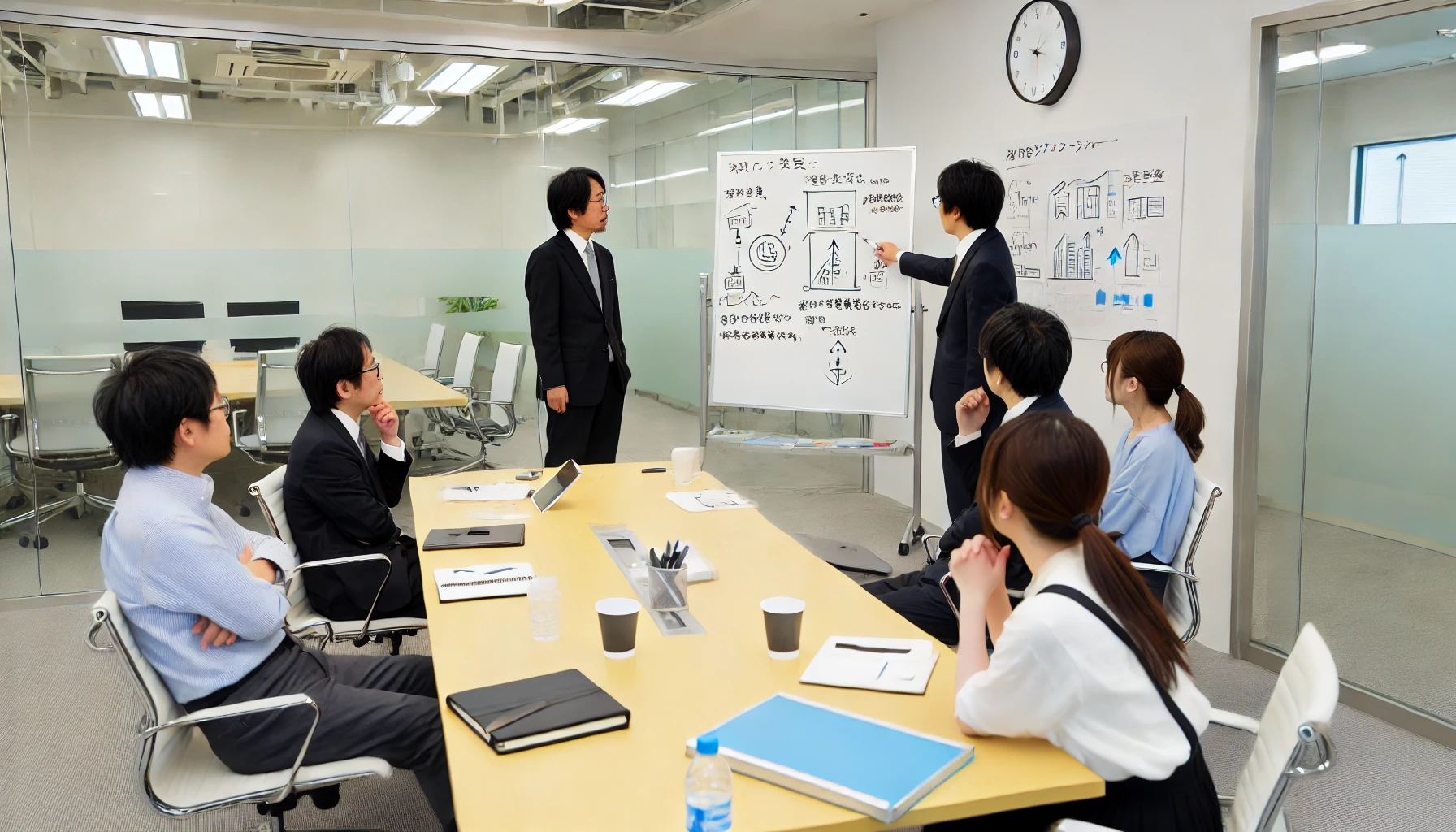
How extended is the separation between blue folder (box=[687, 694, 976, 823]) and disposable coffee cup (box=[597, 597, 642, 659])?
13.1 inches

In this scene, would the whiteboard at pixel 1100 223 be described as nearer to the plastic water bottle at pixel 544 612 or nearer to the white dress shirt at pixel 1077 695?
the white dress shirt at pixel 1077 695

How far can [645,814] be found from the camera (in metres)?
1.41

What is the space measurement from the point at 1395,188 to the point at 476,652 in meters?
3.18

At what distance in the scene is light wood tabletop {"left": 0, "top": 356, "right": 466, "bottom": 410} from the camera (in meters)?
5.05

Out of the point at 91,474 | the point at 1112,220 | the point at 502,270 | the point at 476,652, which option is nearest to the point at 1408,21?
the point at 1112,220

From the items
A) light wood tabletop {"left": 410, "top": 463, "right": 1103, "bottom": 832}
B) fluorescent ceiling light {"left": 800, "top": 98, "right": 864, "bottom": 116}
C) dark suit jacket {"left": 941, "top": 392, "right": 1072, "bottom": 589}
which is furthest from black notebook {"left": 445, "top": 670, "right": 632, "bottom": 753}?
fluorescent ceiling light {"left": 800, "top": 98, "right": 864, "bottom": 116}

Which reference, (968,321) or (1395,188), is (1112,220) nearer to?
(968,321)

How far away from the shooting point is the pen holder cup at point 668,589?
2.20m

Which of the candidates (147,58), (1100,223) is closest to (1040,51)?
(1100,223)

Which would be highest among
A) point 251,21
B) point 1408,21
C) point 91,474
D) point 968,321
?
point 251,21

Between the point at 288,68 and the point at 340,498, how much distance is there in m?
3.15

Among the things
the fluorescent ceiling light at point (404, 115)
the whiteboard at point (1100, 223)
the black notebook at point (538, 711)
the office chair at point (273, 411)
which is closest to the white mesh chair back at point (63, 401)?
the office chair at point (273, 411)

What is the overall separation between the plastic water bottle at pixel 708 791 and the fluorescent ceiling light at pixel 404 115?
185 inches

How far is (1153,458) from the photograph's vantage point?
2.84m
